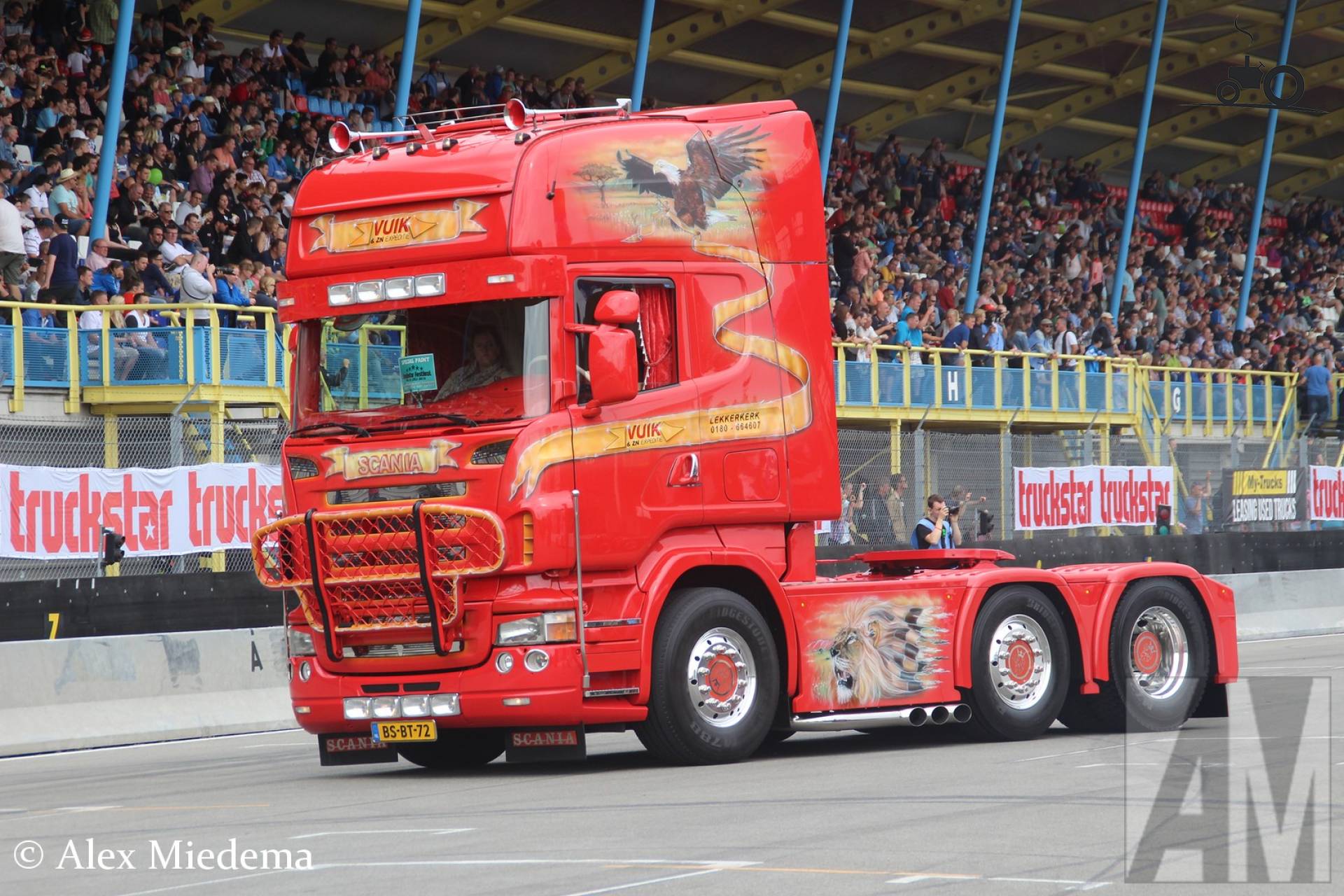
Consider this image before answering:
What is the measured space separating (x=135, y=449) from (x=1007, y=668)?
874 cm

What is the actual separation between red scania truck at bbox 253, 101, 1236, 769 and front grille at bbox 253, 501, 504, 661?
0.02 metres

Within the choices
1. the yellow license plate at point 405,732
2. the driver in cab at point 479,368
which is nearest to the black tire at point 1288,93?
the driver in cab at point 479,368

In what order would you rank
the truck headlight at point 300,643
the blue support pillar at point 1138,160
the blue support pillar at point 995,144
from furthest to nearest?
the blue support pillar at point 1138,160
the blue support pillar at point 995,144
the truck headlight at point 300,643

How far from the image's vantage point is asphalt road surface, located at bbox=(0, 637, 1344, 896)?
8172 millimetres

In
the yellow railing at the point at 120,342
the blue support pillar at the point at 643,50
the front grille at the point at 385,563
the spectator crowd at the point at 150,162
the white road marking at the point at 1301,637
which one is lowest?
the white road marking at the point at 1301,637

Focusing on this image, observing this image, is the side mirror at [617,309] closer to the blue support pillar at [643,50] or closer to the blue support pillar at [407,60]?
the blue support pillar at [407,60]

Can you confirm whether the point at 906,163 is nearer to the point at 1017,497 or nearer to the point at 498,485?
the point at 1017,497

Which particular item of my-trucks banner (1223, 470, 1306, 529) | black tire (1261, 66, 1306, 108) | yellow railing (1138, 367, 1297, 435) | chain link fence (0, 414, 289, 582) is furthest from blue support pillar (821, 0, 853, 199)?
chain link fence (0, 414, 289, 582)

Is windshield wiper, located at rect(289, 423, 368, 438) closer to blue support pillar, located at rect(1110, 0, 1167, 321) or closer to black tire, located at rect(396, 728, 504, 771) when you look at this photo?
black tire, located at rect(396, 728, 504, 771)

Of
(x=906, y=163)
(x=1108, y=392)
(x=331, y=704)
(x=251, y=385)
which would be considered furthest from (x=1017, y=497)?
(x=906, y=163)

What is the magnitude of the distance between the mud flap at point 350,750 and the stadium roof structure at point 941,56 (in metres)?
21.2

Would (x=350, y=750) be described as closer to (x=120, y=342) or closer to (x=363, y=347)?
(x=363, y=347)

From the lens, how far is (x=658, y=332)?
12461 mm

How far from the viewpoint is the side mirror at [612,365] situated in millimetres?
11602
